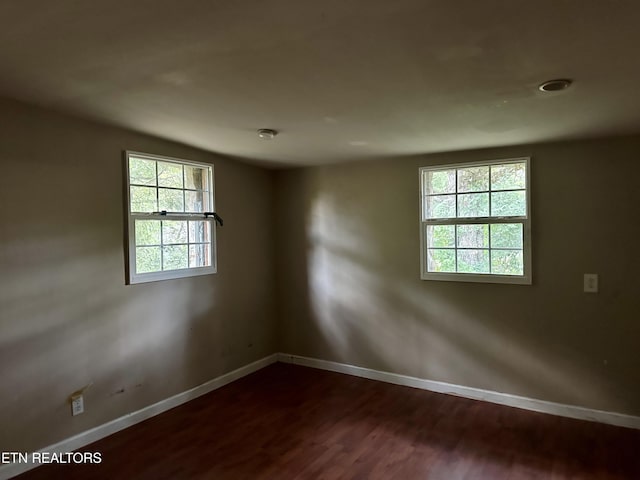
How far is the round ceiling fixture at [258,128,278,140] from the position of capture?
294 centimetres

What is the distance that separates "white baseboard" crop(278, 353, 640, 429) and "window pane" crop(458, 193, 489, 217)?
1.53m

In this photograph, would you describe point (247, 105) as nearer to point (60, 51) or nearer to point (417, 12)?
point (60, 51)

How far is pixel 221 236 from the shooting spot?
3.91m

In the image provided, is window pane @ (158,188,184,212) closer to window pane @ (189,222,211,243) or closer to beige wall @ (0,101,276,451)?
window pane @ (189,222,211,243)

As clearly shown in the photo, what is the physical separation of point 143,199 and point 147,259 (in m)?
0.49

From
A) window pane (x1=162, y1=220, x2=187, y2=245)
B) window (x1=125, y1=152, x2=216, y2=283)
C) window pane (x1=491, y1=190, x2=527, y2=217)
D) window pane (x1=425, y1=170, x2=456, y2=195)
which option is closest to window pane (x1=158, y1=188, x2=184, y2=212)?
window (x1=125, y1=152, x2=216, y2=283)

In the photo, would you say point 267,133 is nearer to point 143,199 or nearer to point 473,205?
point 143,199

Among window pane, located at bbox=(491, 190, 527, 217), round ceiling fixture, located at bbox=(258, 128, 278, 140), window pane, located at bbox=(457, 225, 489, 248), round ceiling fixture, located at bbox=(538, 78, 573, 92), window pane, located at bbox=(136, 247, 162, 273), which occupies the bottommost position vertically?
window pane, located at bbox=(136, 247, 162, 273)

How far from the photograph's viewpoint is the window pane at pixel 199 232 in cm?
367

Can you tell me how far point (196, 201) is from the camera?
371 centimetres

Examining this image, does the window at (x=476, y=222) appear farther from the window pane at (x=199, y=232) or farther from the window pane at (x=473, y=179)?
the window pane at (x=199, y=232)

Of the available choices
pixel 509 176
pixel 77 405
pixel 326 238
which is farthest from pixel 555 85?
pixel 77 405

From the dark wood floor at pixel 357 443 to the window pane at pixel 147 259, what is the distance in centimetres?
120

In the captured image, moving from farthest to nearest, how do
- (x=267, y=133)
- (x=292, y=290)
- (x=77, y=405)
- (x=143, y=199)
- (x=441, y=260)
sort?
(x=292, y=290) < (x=441, y=260) < (x=143, y=199) < (x=267, y=133) < (x=77, y=405)
